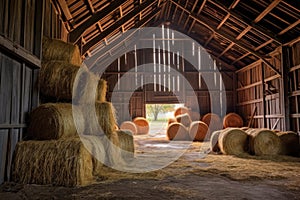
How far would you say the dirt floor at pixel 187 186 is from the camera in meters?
3.09

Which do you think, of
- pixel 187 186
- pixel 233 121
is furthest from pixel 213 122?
pixel 187 186

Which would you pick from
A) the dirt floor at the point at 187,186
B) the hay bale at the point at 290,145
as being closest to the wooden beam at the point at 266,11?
the hay bale at the point at 290,145

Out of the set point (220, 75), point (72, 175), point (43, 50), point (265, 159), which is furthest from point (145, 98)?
point (72, 175)

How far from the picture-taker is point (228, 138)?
6945 mm

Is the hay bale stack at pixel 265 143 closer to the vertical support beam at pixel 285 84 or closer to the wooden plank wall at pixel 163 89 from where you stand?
the vertical support beam at pixel 285 84

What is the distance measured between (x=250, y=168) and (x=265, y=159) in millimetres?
1397

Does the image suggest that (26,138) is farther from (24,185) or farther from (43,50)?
(43,50)

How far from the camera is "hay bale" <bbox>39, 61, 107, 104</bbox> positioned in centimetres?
433

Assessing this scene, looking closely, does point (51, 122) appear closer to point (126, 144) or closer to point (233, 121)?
point (126, 144)

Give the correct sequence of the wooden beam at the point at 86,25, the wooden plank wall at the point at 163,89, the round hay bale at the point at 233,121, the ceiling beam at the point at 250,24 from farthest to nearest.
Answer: the wooden plank wall at the point at 163,89
the round hay bale at the point at 233,121
the ceiling beam at the point at 250,24
the wooden beam at the point at 86,25

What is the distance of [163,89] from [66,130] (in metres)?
10.9

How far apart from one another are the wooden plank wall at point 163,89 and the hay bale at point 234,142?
7250 millimetres

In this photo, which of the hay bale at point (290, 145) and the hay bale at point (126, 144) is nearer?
the hay bale at point (126, 144)

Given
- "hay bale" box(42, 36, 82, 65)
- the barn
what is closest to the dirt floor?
the barn
